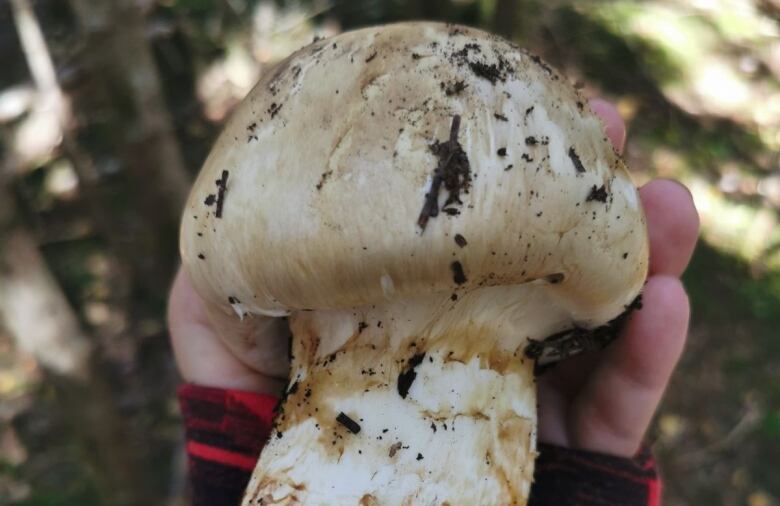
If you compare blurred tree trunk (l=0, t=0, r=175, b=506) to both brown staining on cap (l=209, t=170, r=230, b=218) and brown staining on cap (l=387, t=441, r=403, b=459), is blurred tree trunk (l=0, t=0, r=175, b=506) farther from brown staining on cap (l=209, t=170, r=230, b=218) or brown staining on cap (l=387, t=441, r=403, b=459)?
brown staining on cap (l=387, t=441, r=403, b=459)

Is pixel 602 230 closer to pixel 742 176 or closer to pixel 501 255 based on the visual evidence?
pixel 501 255

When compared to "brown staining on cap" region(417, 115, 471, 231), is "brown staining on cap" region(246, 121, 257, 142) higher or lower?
higher

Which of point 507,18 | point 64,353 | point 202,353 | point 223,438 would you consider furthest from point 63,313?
point 507,18

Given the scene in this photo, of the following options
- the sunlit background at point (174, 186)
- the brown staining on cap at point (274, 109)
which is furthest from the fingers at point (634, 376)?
the sunlit background at point (174, 186)

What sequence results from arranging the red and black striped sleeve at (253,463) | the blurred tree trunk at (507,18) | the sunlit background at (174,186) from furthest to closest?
1. the blurred tree trunk at (507,18)
2. the sunlit background at (174,186)
3. the red and black striped sleeve at (253,463)

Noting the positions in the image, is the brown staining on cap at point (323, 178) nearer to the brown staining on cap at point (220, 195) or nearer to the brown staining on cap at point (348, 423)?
the brown staining on cap at point (220, 195)

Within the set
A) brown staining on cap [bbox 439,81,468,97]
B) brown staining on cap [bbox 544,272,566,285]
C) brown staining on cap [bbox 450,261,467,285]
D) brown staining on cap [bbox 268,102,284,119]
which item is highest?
brown staining on cap [bbox 268,102,284,119]

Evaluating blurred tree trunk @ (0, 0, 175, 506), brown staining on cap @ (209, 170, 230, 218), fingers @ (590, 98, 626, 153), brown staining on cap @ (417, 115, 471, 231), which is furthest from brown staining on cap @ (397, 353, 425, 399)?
blurred tree trunk @ (0, 0, 175, 506)

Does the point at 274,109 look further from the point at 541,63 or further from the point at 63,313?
the point at 63,313
